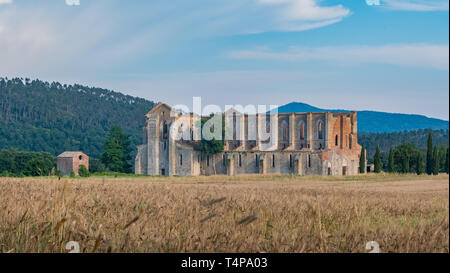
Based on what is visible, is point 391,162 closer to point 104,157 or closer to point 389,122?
point 389,122

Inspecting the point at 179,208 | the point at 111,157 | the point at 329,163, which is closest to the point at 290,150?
the point at 329,163

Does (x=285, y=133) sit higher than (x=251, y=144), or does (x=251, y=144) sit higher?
(x=285, y=133)

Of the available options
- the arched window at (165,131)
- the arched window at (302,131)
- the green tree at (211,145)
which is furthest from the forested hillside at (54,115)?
the arched window at (302,131)

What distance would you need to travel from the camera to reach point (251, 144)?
61688 mm

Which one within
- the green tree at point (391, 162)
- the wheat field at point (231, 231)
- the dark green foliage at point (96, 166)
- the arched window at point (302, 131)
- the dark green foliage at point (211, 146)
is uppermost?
the arched window at point (302, 131)

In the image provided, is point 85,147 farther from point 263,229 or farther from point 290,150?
point 263,229

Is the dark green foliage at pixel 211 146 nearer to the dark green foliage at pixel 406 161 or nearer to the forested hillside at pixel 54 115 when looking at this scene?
the forested hillside at pixel 54 115

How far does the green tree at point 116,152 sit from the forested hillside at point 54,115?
117cm

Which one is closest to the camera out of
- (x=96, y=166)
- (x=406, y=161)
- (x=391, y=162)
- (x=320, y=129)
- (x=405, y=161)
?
(x=406, y=161)

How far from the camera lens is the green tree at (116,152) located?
5384 cm

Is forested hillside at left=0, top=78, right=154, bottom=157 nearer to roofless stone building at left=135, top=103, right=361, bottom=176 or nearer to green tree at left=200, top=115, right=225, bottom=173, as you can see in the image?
roofless stone building at left=135, top=103, right=361, bottom=176

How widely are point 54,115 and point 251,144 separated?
27222 millimetres

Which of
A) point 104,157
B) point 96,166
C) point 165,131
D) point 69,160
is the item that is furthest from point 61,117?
point 165,131
